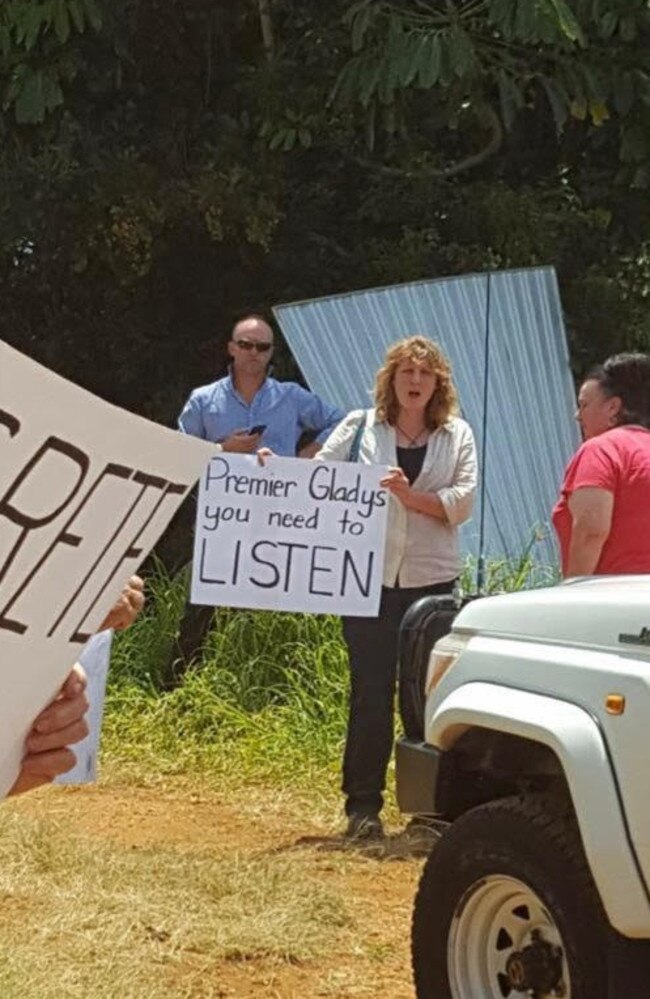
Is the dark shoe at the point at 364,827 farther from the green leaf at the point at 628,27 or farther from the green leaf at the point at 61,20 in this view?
the green leaf at the point at 61,20

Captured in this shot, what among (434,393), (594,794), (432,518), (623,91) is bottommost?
(594,794)

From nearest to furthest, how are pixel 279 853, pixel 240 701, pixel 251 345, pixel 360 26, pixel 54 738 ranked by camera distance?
1. pixel 54 738
2. pixel 279 853
3. pixel 251 345
4. pixel 240 701
5. pixel 360 26

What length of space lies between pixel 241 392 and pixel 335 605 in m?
1.39

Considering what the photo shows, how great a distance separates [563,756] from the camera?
4.14 m

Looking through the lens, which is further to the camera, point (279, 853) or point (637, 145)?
point (637, 145)

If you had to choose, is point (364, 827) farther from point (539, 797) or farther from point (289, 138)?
point (289, 138)

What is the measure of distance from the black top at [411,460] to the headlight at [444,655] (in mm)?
2547

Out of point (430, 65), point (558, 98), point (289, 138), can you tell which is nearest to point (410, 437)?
point (430, 65)

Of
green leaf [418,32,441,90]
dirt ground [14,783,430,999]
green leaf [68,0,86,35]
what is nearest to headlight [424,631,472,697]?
dirt ground [14,783,430,999]

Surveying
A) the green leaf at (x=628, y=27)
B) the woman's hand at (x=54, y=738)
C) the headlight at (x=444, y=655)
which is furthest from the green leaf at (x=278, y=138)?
the woman's hand at (x=54, y=738)

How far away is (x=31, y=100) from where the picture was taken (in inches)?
433

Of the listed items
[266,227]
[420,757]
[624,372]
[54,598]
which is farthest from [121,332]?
[54,598]

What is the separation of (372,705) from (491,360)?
3243 millimetres

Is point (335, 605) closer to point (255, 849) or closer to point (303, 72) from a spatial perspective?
point (255, 849)
